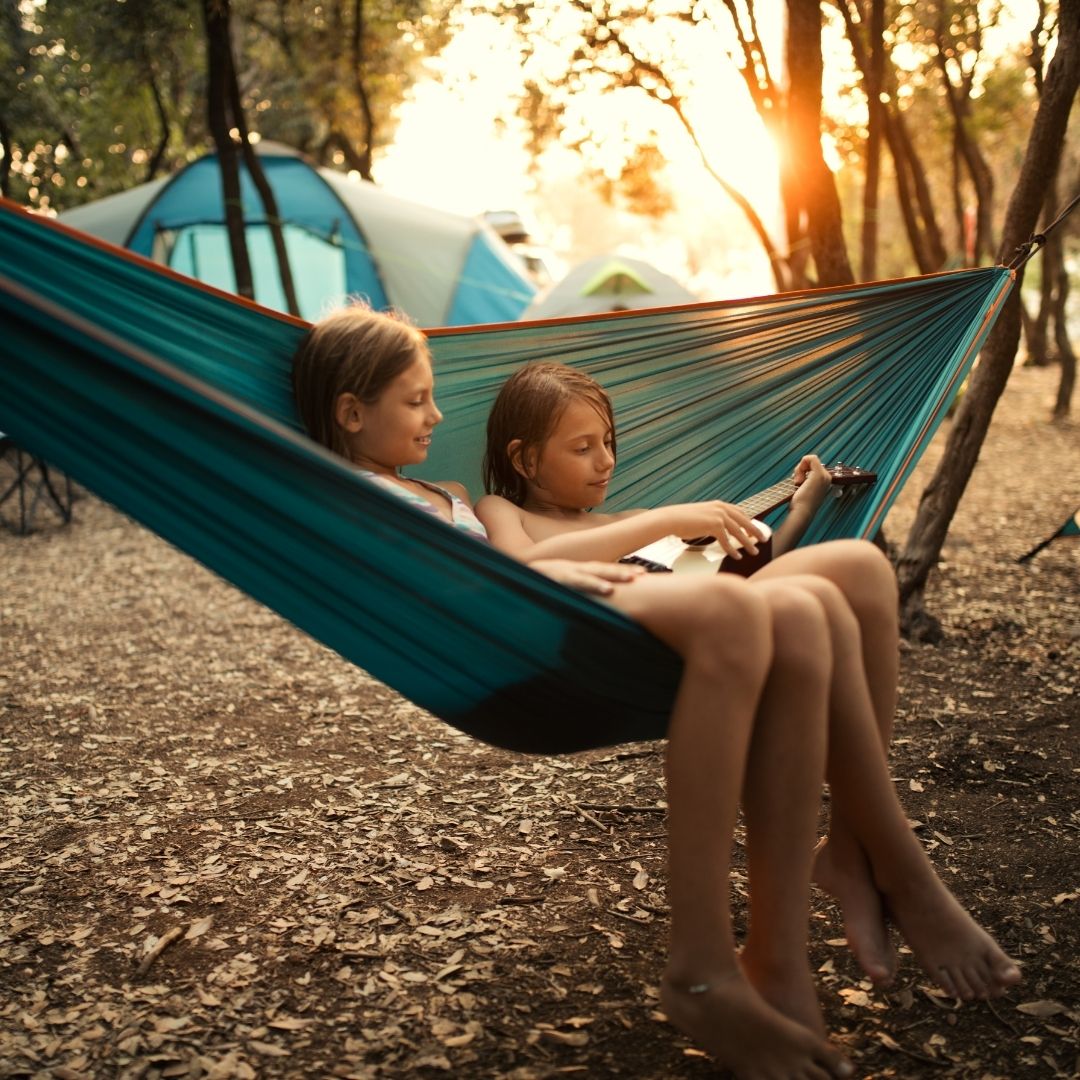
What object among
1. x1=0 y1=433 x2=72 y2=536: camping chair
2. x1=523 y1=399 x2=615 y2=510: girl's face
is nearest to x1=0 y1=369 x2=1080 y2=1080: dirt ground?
x1=523 y1=399 x2=615 y2=510: girl's face

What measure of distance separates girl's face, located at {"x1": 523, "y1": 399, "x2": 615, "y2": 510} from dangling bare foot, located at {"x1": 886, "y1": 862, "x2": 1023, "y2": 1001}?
0.68m

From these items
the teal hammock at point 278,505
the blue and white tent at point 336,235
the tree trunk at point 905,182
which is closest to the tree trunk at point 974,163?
the tree trunk at point 905,182

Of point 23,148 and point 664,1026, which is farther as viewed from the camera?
point 23,148

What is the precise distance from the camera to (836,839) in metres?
1.30

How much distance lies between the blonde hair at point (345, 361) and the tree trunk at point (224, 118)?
307 centimetres

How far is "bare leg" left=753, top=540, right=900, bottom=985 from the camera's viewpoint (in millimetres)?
1256

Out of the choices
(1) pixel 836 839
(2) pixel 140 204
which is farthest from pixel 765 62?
(1) pixel 836 839

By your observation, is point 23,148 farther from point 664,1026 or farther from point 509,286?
point 664,1026

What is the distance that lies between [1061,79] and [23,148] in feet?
27.2

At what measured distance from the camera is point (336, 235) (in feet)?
22.1

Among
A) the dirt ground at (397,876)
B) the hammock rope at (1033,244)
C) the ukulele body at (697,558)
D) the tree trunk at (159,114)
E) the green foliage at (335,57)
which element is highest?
the green foliage at (335,57)

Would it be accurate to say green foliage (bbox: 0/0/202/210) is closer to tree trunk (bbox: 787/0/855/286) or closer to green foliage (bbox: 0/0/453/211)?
green foliage (bbox: 0/0/453/211)

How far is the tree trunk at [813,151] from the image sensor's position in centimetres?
286

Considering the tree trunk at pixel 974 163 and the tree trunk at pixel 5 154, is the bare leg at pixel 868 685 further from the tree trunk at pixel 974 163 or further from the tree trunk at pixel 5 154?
the tree trunk at pixel 5 154
